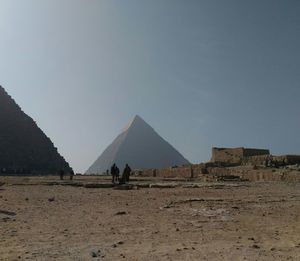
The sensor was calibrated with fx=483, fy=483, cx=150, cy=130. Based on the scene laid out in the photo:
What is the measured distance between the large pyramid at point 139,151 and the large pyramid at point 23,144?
208 ft

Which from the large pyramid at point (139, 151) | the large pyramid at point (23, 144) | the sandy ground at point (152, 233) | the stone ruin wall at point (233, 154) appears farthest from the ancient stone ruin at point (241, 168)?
the large pyramid at point (139, 151)

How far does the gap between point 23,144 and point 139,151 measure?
84.4m

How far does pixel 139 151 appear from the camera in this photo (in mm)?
178000

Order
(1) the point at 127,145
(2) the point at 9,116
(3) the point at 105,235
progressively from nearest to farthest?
(3) the point at 105,235
(2) the point at 9,116
(1) the point at 127,145

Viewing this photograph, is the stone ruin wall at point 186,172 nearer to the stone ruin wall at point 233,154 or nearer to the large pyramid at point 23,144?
the stone ruin wall at point 233,154

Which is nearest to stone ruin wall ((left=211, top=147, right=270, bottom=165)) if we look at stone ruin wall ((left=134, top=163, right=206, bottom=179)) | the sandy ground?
stone ruin wall ((left=134, top=163, right=206, bottom=179))

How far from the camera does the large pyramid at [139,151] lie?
17075 cm

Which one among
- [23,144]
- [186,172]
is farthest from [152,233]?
[23,144]

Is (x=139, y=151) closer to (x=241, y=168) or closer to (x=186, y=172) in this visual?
(x=186, y=172)

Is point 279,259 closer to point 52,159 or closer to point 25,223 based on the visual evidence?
point 25,223

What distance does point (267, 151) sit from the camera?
51.9 metres

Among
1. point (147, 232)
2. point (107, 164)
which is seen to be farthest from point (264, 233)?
point (107, 164)

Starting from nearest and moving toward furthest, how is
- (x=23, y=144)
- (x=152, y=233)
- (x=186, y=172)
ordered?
(x=152, y=233), (x=186, y=172), (x=23, y=144)

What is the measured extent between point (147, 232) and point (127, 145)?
17096 cm
